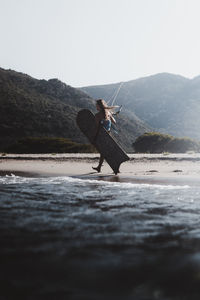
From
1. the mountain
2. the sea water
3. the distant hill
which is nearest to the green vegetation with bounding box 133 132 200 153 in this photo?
the mountain

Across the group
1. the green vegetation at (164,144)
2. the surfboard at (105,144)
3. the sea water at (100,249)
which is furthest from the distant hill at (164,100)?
the sea water at (100,249)

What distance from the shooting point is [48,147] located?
23.8 meters

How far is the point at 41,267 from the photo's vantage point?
2.01 metres

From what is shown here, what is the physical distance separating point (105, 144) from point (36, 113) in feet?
137

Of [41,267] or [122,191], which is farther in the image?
[122,191]

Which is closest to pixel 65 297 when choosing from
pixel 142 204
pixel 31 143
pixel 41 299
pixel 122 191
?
pixel 41 299

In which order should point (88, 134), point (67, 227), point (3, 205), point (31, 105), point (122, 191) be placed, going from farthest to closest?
1. point (31, 105)
2. point (88, 134)
3. point (122, 191)
4. point (3, 205)
5. point (67, 227)

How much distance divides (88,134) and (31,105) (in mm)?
43373

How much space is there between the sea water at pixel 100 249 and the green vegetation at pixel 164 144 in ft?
67.0

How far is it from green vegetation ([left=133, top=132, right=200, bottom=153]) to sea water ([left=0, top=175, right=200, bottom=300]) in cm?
2043

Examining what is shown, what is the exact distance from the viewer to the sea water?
172cm

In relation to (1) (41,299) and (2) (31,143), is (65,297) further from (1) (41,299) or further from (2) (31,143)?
(2) (31,143)

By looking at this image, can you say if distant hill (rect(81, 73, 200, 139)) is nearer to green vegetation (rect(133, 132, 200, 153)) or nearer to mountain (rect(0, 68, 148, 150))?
mountain (rect(0, 68, 148, 150))

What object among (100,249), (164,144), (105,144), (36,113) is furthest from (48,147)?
(36,113)
